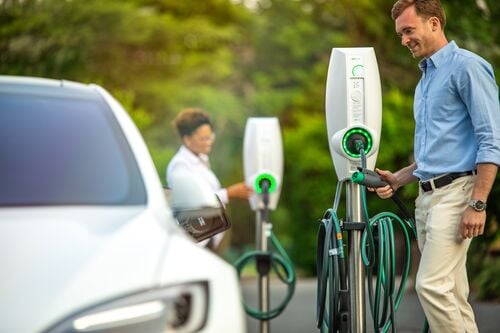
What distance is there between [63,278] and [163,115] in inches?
1186

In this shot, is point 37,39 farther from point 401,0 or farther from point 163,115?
point 401,0

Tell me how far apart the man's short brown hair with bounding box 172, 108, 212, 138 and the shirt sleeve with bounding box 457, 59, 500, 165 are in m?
4.13

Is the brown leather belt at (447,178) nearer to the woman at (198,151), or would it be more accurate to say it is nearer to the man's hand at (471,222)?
the man's hand at (471,222)

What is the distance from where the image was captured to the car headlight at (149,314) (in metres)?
3.39

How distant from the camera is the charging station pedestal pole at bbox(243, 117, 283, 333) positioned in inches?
382

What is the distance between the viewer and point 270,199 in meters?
9.93

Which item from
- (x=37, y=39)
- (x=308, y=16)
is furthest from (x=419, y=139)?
(x=308, y=16)

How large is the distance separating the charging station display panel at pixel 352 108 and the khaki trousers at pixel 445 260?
85cm

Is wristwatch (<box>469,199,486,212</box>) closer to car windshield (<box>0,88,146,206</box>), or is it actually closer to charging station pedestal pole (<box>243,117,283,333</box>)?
car windshield (<box>0,88,146,206</box>)

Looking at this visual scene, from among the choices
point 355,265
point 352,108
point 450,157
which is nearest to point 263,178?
point 352,108

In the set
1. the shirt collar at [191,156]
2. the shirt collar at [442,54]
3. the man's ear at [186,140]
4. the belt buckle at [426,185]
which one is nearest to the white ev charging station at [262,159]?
the shirt collar at [191,156]

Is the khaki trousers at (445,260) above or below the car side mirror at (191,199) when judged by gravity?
below

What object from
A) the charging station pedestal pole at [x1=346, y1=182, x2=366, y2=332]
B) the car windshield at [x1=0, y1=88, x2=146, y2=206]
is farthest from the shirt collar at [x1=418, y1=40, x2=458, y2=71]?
the car windshield at [x1=0, y1=88, x2=146, y2=206]

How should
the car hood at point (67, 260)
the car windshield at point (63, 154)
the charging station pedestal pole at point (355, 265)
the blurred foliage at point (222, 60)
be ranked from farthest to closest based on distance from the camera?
the blurred foliage at point (222, 60), the charging station pedestal pole at point (355, 265), the car windshield at point (63, 154), the car hood at point (67, 260)
